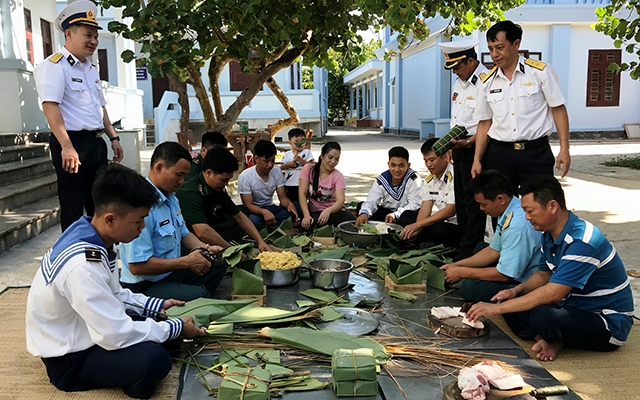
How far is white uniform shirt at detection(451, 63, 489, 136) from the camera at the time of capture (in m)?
4.79

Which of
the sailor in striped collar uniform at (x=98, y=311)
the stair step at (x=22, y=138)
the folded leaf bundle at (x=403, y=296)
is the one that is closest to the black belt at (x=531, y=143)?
the folded leaf bundle at (x=403, y=296)

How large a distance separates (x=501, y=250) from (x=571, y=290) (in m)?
0.60

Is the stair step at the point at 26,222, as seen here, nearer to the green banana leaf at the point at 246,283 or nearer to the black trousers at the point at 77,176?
the black trousers at the point at 77,176

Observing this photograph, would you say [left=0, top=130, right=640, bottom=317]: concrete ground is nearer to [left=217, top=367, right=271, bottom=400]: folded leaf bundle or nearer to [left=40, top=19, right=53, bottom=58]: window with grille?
[left=217, top=367, right=271, bottom=400]: folded leaf bundle

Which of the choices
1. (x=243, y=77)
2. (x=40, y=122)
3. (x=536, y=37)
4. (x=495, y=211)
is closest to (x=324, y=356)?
(x=495, y=211)

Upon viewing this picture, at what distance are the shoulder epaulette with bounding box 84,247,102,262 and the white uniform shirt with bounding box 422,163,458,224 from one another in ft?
11.2

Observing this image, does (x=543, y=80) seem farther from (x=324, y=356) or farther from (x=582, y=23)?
(x=582, y=23)

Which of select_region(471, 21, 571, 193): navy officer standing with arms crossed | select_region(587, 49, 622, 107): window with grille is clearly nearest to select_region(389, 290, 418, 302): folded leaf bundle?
select_region(471, 21, 571, 193): navy officer standing with arms crossed

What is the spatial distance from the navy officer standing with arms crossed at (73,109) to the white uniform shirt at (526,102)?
3.07 metres

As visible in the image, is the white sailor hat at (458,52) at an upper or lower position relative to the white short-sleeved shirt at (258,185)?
upper

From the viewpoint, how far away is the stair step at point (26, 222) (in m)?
5.25

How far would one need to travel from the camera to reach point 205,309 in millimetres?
2982

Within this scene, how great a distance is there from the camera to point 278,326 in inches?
124

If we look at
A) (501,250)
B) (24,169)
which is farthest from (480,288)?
(24,169)
